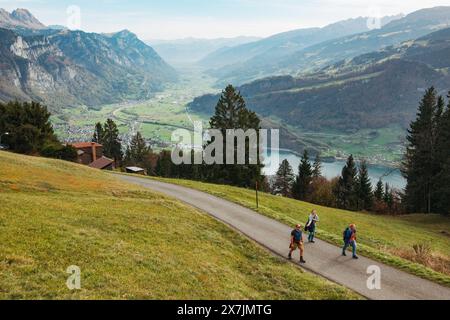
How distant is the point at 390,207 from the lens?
287ft

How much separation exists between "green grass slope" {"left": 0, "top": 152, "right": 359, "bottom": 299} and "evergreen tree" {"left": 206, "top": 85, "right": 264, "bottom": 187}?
124 ft

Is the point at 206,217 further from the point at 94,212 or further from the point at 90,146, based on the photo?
the point at 90,146

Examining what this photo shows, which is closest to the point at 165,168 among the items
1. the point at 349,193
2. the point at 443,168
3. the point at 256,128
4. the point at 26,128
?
the point at 256,128

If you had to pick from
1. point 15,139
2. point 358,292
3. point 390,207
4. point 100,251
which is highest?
point 15,139

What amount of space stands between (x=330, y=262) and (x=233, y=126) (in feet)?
162

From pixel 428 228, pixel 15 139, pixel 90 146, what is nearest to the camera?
pixel 428 228

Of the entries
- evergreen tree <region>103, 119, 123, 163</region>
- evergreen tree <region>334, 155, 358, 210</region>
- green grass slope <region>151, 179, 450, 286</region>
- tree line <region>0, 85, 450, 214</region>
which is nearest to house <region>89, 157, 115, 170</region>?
tree line <region>0, 85, 450, 214</region>

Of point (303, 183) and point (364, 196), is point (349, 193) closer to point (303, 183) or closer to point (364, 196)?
point (364, 196)

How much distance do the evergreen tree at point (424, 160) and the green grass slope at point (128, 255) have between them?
2021 inches

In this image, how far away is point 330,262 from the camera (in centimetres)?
2489

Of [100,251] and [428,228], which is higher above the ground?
[100,251]

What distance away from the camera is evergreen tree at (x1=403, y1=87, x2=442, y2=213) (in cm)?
6862

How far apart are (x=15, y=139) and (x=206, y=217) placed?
2030 inches
